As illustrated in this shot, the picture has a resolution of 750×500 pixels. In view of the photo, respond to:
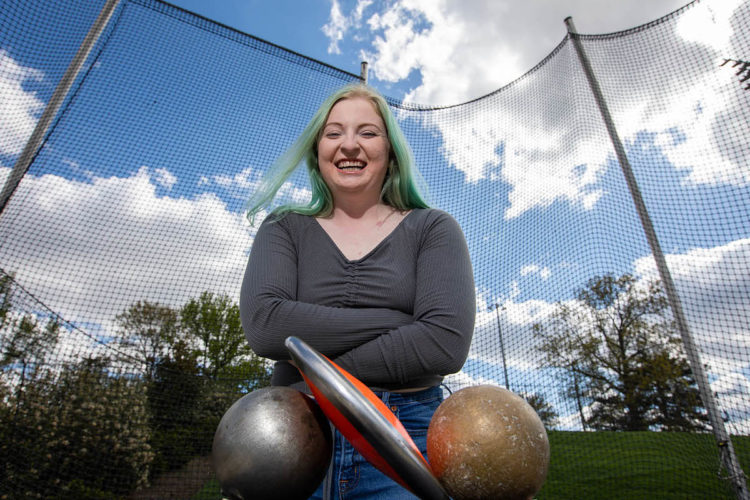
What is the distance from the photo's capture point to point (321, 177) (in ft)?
4.71

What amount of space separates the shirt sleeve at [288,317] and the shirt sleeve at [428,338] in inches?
1.2

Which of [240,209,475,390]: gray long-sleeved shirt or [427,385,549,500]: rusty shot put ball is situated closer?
[427,385,549,500]: rusty shot put ball

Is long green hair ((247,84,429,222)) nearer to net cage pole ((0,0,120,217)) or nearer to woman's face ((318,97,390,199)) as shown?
woman's face ((318,97,390,199))

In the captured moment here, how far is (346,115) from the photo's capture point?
1.33 metres

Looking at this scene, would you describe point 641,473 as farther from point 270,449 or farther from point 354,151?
point 270,449

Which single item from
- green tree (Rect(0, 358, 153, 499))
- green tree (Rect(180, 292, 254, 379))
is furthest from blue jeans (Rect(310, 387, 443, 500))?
green tree (Rect(180, 292, 254, 379))

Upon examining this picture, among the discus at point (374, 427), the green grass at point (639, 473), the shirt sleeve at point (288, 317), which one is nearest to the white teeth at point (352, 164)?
the shirt sleeve at point (288, 317)

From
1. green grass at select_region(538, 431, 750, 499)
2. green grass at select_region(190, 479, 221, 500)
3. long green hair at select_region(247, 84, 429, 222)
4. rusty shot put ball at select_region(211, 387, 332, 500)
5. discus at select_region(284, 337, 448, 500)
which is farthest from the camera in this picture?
green grass at select_region(190, 479, 221, 500)

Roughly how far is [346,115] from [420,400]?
2.71ft

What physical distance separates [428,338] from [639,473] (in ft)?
27.4

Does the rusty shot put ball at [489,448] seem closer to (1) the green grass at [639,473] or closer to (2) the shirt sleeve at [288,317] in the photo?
(2) the shirt sleeve at [288,317]

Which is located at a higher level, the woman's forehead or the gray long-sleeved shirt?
the woman's forehead

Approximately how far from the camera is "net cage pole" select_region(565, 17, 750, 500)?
3967 millimetres

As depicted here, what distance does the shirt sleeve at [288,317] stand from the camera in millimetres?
980
